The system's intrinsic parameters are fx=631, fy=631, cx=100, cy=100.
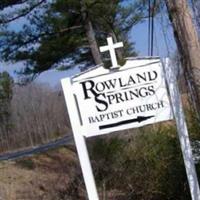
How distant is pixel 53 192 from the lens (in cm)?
1001

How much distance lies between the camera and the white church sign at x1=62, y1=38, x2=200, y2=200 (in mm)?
6391

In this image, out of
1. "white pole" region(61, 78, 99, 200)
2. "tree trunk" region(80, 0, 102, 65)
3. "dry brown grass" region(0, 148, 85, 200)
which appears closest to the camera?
"white pole" region(61, 78, 99, 200)

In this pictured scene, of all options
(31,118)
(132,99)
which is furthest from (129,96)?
(31,118)

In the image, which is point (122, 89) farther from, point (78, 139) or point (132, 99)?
point (78, 139)

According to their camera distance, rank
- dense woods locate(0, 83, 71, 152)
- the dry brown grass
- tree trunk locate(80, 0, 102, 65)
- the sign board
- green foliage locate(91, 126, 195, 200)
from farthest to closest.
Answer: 1. dense woods locate(0, 83, 71, 152)
2. tree trunk locate(80, 0, 102, 65)
3. the dry brown grass
4. green foliage locate(91, 126, 195, 200)
5. the sign board

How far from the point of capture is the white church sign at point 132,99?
6391 millimetres

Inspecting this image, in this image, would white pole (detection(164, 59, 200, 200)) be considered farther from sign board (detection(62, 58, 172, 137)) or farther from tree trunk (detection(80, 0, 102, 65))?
tree trunk (detection(80, 0, 102, 65))

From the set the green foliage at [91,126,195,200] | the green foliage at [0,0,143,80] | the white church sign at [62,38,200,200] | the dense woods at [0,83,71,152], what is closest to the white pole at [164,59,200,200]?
the white church sign at [62,38,200,200]

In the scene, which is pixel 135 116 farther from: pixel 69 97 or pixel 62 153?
pixel 62 153

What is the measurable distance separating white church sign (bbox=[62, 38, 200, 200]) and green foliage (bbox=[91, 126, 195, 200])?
1384 millimetres

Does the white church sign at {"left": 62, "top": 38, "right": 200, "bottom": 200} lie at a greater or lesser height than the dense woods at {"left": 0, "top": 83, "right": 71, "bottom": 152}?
greater

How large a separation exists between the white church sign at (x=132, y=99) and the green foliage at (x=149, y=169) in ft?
4.54

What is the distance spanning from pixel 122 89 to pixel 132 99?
5.7 inches

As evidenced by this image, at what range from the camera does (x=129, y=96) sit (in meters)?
6.41
